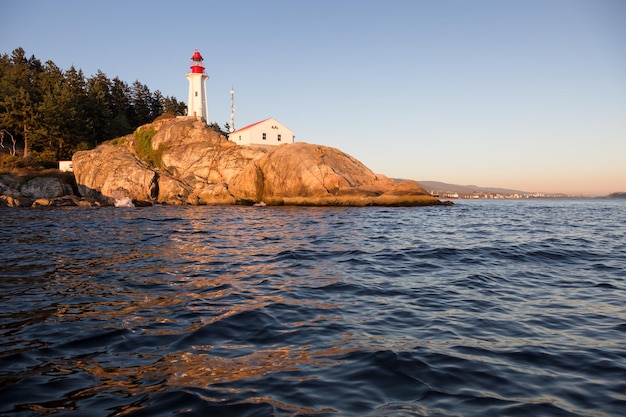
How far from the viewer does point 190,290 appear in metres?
8.69

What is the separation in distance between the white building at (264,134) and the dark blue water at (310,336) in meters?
50.9

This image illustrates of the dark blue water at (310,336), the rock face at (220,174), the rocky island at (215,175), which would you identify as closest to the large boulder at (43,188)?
the rocky island at (215,175)

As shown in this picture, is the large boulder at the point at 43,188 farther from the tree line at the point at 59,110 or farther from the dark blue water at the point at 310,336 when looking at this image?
the dark blue water at the point at 310,336

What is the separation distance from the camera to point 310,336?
19.6 feet

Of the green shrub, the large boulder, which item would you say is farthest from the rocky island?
the large boulder

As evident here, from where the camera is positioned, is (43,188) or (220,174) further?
(220,174)

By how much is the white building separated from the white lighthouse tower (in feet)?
22.6

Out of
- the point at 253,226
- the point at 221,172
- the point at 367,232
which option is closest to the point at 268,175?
the point at 221,172

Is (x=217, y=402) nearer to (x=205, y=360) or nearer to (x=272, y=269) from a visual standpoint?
(x=205, y=360)

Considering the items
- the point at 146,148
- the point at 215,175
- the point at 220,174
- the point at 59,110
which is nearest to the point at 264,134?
the point at 220,174

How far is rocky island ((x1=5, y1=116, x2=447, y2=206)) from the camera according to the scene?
46356 mm

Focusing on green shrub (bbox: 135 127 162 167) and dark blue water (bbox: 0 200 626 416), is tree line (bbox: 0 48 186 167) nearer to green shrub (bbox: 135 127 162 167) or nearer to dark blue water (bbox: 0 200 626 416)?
green shrub (bbox: 135 127 162 167)

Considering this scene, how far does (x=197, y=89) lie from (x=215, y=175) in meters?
19.4

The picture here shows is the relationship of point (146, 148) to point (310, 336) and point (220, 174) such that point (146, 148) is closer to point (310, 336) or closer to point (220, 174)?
point (220, 174)
